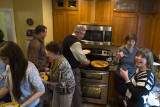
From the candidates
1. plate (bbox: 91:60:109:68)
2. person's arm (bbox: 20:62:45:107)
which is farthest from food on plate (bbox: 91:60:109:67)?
person's arm (bbox: 20:62:45:107)

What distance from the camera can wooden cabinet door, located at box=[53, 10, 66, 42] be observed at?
292 centimetres

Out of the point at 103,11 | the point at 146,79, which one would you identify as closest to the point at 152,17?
the point at 103,11

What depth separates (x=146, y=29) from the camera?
2.60 meters

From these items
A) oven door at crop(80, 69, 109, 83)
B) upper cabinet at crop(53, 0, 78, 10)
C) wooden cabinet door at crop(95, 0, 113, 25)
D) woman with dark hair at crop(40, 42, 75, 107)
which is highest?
upper cabinet at crop(53, 0, 78, 10)

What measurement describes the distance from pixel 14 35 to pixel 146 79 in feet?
8.93

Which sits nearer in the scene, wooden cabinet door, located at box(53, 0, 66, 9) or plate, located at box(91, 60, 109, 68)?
plate, located at box(91, 60, 109, 68)

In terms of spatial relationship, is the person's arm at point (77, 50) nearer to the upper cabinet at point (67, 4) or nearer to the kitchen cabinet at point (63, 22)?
the kitchen cabinet at point (63, 22)

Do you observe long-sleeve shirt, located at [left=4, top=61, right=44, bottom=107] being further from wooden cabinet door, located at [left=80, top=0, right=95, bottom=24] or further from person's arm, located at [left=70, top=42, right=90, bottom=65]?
wooden cabinet door, located at [left=80, top=0, right=95, bottom=24]

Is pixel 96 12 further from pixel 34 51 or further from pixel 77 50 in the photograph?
pixel 34 51

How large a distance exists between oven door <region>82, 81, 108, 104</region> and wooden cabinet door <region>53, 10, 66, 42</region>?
121 cm

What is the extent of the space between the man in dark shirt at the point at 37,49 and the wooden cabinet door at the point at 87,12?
1.04m

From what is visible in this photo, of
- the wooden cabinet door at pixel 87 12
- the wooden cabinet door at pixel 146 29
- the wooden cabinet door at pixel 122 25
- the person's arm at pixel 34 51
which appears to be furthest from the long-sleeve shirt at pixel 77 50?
the wooden cabinet door at pixel 146 29

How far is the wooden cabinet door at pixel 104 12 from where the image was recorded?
8.55 ft

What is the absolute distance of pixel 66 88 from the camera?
1640 mm
